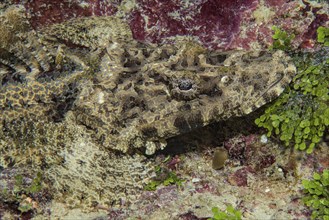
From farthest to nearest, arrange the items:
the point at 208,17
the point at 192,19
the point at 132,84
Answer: the point at 192,19 < the point at 208,17 < the point at 132,84

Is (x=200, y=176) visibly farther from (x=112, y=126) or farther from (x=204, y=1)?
(x=204, y=1)

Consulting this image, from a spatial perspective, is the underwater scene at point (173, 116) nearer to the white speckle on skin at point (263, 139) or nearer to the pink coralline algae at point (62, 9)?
the white speckle on skin at point (263, 139)

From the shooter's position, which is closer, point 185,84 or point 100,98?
point 185,84

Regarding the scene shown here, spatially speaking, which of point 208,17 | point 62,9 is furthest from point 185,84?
point 62,9

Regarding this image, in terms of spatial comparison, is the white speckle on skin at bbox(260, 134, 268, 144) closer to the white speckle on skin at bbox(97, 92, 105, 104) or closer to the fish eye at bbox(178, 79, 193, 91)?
the fish eye at bbox(178, 79, 193, 91)

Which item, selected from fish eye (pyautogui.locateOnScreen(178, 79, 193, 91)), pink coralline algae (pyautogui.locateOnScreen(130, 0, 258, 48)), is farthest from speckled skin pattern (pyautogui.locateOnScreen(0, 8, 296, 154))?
pink coralline algae (pyautogui.locateOnScreen(130, 0, 258, 48))

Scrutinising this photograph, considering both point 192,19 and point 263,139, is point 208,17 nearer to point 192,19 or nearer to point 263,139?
point 192,19
